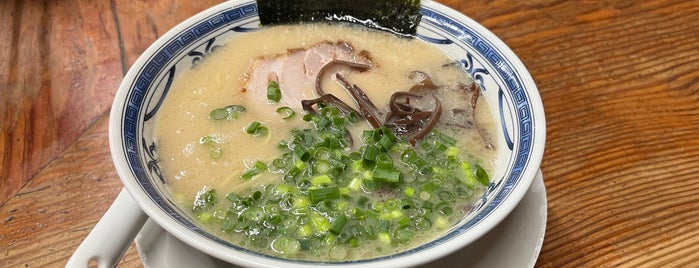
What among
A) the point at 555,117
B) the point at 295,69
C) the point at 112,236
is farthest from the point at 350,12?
the point at 112,236

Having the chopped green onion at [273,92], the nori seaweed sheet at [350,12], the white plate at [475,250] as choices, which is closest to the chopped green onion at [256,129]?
the chopped green onion at [273,92]

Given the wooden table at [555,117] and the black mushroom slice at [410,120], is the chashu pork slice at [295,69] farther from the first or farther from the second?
the wooden table at [555,117]

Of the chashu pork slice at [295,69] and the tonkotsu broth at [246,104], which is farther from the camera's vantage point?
the chashu pork slice at [295,69]

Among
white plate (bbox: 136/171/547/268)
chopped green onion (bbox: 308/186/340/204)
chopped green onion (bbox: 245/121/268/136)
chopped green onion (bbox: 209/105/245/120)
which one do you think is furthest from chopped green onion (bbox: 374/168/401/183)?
chopped green onion (bbox: 209/105/245/120)

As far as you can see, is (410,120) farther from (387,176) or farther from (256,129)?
(256,129)

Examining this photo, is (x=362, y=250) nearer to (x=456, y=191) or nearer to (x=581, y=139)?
(x=456, y=191)
